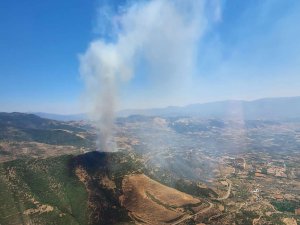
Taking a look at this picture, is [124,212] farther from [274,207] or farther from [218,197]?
[274,207]

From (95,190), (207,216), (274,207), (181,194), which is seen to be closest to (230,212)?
(207,216)

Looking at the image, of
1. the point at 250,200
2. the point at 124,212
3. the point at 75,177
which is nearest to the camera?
the point at 124,212

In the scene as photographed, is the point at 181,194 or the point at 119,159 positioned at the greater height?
the point at 119,159

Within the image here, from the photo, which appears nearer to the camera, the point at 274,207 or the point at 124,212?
the point at 124,212

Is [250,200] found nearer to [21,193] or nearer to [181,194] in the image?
[181,194]

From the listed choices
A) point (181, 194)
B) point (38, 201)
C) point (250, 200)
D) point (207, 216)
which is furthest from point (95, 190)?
point (250, 200)

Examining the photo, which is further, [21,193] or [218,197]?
[218,197]

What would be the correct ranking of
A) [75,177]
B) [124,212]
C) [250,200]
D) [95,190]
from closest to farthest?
[124,212] → [95,190] → [75,177] → [250,200]

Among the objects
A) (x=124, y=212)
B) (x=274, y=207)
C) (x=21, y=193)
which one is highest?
(x=21, y=193)

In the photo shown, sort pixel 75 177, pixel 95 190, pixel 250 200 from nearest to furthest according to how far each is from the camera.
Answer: pixel 95 190 < pixel 75 177 < pixel 250 200
